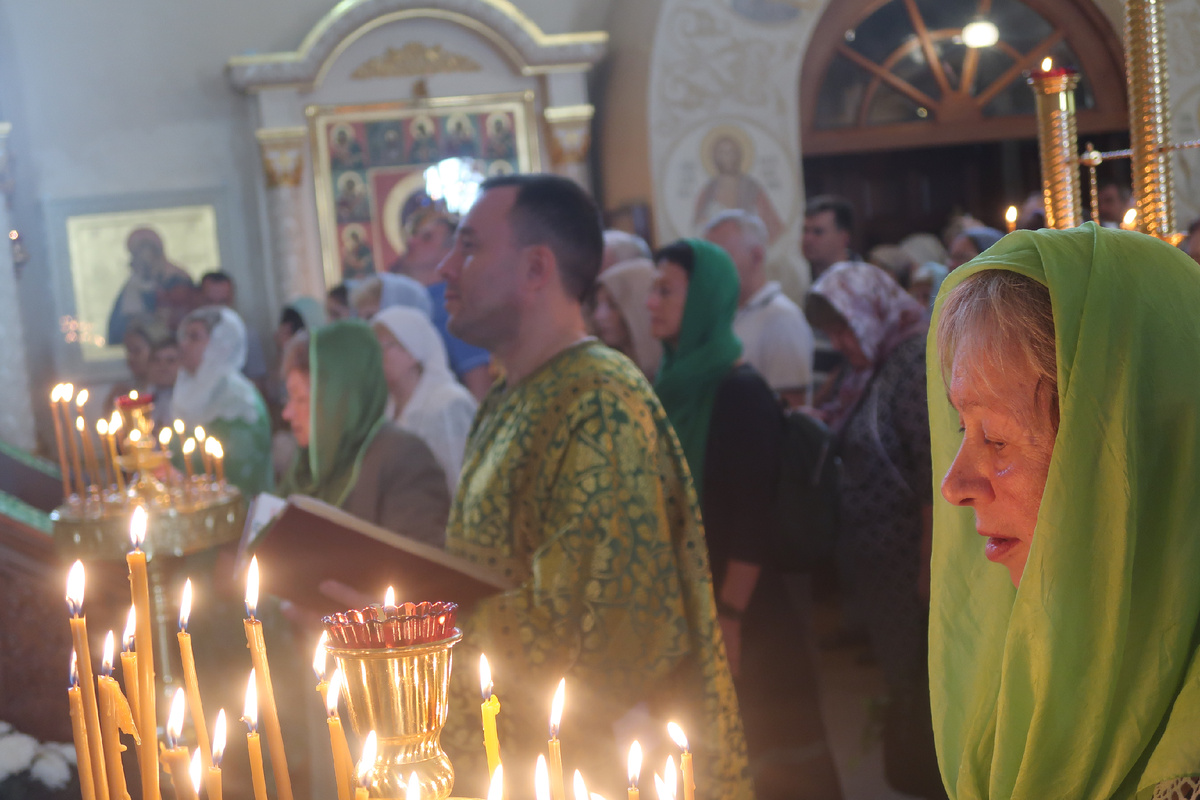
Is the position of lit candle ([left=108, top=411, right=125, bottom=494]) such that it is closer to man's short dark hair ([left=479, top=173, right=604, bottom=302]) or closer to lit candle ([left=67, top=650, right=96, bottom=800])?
man's short dark hair ([left=479, top=173, right=604, bottom=302])

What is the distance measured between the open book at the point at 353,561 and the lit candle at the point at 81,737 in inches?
28.9

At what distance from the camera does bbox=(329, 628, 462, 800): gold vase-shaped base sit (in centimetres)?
90

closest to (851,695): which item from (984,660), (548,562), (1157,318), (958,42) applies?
(548,562)

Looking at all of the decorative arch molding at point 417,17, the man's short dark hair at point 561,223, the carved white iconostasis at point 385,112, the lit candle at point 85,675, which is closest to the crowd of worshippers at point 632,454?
the man's short dark hair at point 561,223

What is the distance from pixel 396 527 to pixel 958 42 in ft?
20.7

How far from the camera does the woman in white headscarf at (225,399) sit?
4.27m

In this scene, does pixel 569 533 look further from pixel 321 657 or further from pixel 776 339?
pixel 776 339

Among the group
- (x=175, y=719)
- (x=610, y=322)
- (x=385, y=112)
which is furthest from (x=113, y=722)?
(x=385, y=112)

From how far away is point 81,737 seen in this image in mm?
955

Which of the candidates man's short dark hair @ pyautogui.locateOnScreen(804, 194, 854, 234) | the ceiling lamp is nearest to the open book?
man's short dark hair @ pyautogui.locateOnScreen(804, 194, 854, 234)

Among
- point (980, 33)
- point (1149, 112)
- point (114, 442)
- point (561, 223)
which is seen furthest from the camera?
point (980, 33)

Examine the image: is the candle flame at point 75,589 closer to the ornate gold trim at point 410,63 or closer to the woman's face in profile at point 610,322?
the woman's face in profile at point 610,322

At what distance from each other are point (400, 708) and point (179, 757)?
0.58ft

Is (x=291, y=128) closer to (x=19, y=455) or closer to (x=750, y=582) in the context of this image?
(x=19, y=455)
